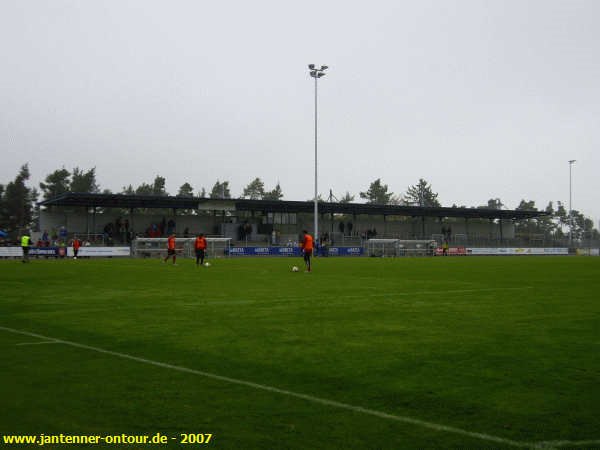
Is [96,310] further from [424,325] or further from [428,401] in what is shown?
[428,401]

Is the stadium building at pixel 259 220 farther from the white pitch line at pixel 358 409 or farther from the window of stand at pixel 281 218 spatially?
the white pitch line at pixel 358 409

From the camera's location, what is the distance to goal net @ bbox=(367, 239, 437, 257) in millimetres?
58750

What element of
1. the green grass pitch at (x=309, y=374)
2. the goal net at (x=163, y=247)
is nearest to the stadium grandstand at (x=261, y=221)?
the goal net at (x=163, y=247)

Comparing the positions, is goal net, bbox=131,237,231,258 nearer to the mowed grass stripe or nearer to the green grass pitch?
the green grass pitch

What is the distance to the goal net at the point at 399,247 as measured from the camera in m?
58.8

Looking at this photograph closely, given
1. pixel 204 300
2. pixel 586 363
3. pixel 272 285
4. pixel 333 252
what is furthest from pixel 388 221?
pixel 586 363

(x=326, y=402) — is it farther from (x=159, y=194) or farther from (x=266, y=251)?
(x=159, y=194)

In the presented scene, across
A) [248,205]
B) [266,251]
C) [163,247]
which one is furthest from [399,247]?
[163,247]

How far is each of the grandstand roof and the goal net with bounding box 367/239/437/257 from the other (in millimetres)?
7190

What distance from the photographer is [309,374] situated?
6.31 metres

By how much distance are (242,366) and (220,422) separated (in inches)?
77.8

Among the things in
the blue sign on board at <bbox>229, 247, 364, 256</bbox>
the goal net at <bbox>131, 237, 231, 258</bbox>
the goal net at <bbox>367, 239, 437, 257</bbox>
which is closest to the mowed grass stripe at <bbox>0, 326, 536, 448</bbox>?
the goal net at <bbox>131, 237, 231, 258</bbox>

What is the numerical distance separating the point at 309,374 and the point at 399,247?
54.9 meters

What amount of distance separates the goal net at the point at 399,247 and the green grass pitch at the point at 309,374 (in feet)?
151
